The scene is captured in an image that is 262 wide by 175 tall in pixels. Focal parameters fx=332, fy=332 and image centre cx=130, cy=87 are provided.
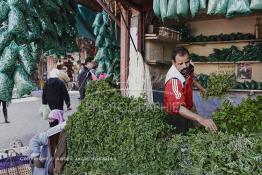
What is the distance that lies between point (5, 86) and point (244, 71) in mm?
5127

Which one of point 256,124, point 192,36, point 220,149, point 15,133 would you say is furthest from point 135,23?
point 15,133

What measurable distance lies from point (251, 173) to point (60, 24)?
6.68 ft

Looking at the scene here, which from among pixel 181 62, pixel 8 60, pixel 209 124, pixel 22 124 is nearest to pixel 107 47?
pixel 181 62

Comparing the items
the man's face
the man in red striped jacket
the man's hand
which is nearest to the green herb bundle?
the man in red striped jacket

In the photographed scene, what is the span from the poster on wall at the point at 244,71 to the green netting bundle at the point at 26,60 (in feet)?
16.1

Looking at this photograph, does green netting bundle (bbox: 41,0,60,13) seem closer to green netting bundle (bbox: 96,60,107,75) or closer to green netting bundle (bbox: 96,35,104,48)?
green netting bundle (bbox: 96,35,104,48)

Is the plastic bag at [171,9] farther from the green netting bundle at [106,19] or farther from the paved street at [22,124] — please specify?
the paved street at [22,124]

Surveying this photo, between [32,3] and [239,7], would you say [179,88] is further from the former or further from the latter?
[32,3]

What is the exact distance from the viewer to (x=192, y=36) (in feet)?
22.1

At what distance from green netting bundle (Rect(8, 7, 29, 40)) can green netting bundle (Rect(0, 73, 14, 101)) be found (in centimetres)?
29

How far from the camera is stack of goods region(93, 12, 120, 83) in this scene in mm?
5332

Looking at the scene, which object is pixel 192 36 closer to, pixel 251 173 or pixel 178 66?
pixel 178 66

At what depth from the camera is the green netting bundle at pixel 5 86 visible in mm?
2021

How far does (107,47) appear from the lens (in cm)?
553
